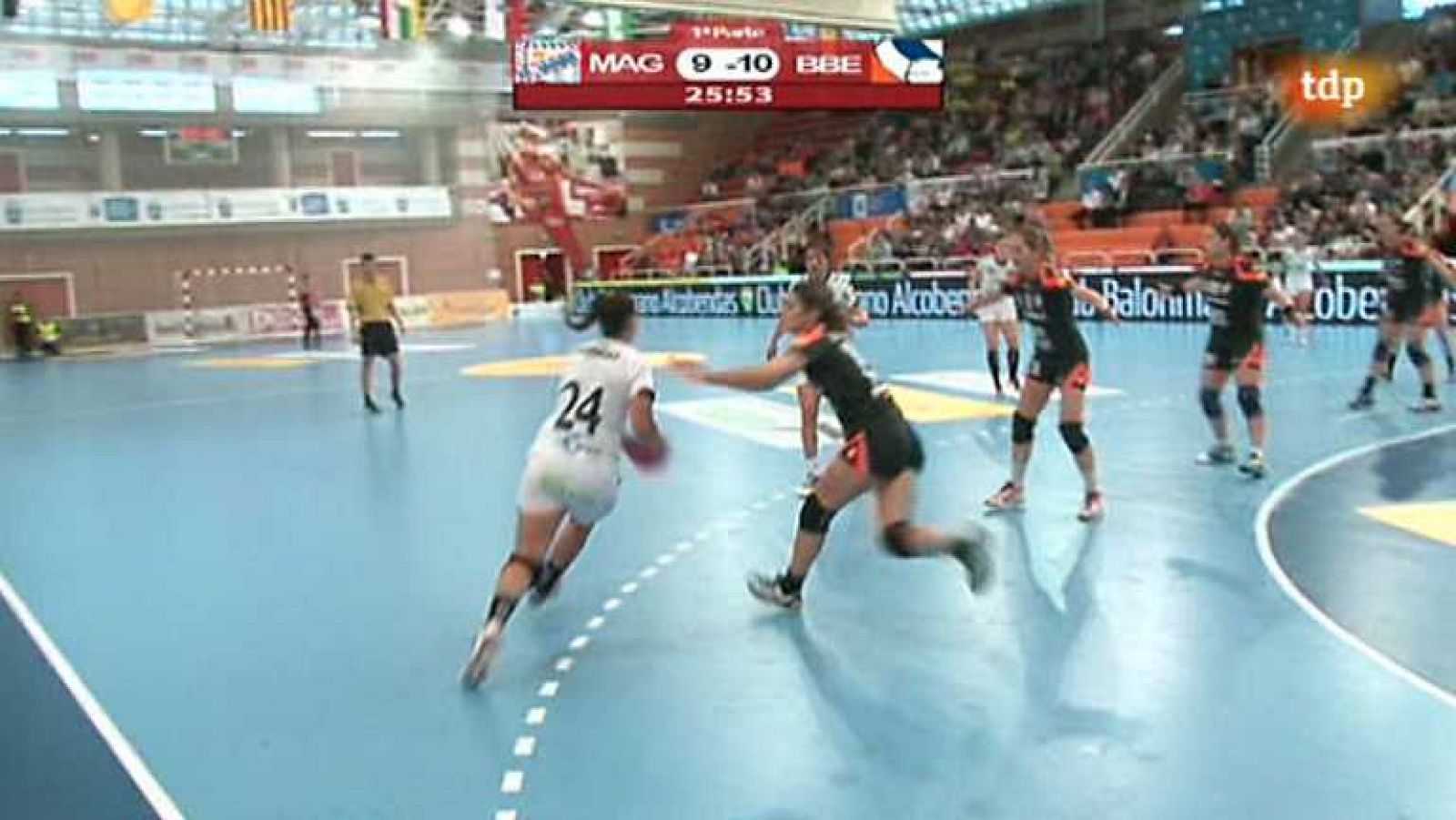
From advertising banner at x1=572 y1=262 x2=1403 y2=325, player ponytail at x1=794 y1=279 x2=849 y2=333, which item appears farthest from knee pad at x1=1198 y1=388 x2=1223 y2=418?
advertising banner at x1=572 y1=262 x2=1403 y2=325

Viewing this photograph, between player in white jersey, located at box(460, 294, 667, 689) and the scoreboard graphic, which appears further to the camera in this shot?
the scoreboard graphic

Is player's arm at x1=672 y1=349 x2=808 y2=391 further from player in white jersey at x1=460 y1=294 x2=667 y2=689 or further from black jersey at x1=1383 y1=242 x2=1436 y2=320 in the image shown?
black jersey at x1=1383 y1=242 x2=1436 y2=320

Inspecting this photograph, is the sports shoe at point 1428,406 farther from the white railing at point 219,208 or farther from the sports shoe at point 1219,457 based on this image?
the white railing at point 219,208

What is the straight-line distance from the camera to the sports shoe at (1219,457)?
965cm

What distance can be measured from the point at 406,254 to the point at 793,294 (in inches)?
1331

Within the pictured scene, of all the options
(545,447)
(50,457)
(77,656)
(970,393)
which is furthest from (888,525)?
(50,457)

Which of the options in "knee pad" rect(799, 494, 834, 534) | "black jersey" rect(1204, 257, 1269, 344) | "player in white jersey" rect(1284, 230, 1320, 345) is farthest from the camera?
"player in white jersey" rect(1284, 230, 1320, 345)

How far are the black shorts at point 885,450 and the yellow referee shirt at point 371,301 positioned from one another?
1016 centimetres

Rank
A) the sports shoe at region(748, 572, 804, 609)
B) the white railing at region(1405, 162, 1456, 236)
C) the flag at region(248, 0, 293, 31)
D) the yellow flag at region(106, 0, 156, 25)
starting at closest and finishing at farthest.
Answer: the sports shoe at region(748, 572, 804, 609) < the yellow flag at region(106, 0, 156, 25) < the white railing at region(1405, 162, 1456, 236) < the flag at region(248, 0, 293, 31)

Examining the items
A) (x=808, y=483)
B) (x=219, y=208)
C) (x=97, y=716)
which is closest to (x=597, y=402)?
(x=97, y=716)

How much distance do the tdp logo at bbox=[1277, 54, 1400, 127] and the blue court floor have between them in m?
19.9

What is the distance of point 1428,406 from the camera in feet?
38.5

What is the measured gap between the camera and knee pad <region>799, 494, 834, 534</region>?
6261mm

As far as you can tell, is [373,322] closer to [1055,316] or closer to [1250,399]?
[1055,316]
